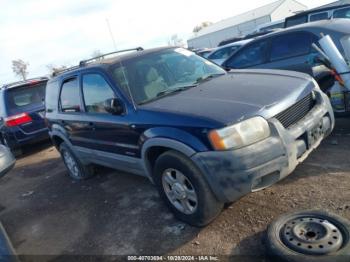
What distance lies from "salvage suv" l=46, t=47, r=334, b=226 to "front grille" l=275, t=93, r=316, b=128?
10 mm

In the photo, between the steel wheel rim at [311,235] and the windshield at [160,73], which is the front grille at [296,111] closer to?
the steel wheel rim at [311,235]

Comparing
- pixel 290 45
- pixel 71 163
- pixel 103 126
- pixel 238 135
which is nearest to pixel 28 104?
pixel 71 163

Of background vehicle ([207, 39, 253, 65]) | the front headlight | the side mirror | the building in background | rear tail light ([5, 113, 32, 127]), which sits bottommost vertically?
the building in background

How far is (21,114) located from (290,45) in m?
6.22

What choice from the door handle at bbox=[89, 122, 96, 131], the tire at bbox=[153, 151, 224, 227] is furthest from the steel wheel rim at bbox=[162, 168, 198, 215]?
the door handle at bbox=[89, 122, 96, 131]

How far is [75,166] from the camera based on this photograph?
19.0 feet

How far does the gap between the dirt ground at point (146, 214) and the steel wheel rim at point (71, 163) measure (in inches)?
9.4

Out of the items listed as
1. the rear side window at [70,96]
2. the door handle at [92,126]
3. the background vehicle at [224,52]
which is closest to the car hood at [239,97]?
the door handle at [92,126]

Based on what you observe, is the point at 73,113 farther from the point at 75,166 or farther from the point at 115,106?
the point at 115,106

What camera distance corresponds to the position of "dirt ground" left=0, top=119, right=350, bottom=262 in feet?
10.8

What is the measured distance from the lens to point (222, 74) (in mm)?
4438

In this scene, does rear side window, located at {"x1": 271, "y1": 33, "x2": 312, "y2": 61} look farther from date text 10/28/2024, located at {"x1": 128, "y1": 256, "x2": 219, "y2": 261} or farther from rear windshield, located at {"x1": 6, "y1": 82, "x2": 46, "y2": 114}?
rear windshield, located at {"x1": 6, "y1": 82, "x2": 46, "y2": 114}

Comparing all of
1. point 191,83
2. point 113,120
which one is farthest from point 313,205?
point 113,120

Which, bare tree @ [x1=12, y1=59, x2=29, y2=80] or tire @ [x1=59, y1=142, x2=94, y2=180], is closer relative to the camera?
tire @ [x1=59, y1=142, x2=94, y2=180]
